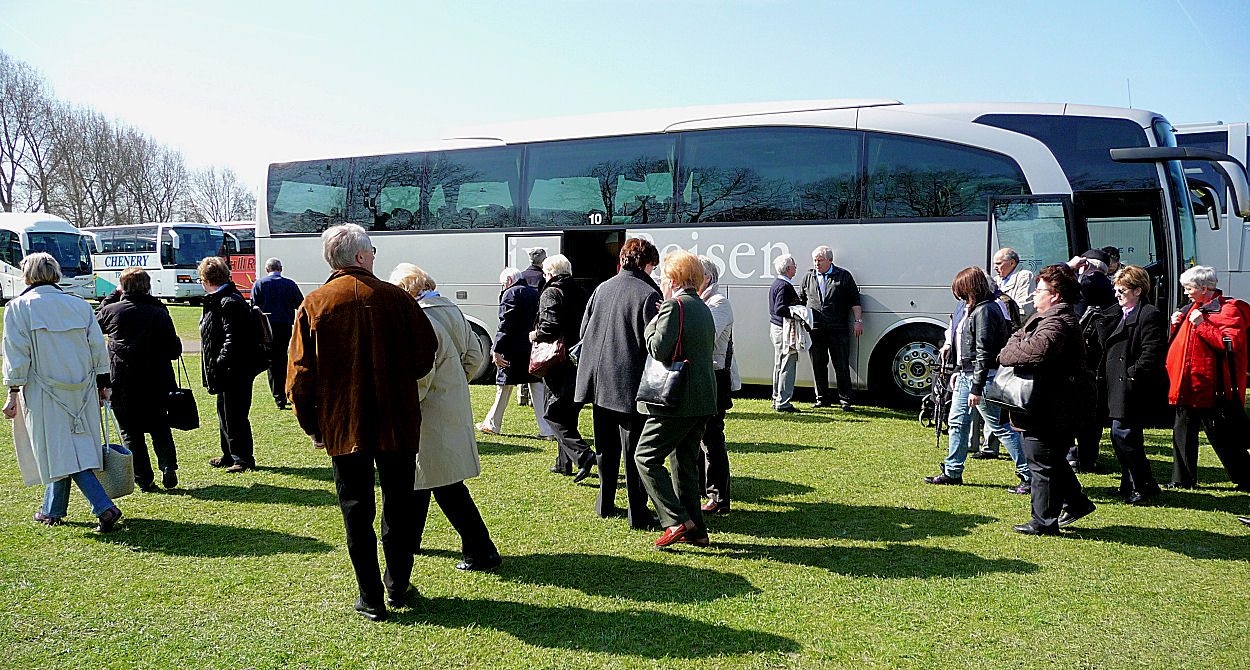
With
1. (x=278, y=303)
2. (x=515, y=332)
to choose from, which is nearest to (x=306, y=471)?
(x=515, y=332)

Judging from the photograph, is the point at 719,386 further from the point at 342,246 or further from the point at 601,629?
the point at 342,246

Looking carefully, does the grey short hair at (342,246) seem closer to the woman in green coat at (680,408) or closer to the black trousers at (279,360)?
the woman in green coat at (680,408)

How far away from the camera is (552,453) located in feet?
25.8

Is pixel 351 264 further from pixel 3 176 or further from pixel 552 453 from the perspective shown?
pixel 3 176

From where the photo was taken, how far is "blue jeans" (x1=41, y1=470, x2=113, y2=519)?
5.38 m

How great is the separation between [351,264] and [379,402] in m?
0.65

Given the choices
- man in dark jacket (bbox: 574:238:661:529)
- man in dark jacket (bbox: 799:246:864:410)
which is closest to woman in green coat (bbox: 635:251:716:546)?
man in dark jacket (bbox: 574:238:661:529)

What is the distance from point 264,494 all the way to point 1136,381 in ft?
21.1

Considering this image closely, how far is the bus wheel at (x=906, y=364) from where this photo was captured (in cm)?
1028

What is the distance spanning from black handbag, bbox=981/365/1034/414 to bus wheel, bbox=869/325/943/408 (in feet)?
16.3

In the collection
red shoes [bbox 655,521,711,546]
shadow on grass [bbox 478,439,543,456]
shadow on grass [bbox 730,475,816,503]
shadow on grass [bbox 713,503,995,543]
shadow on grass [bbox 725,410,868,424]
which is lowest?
shadow on grass [bbox 478,439,543,456]

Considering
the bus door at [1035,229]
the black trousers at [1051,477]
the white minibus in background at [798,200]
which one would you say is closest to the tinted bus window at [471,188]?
the white minibus in background at [798,200]

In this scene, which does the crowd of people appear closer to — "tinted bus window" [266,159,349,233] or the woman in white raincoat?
the woman in white raincoat

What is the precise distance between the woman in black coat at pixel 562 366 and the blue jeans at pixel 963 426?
9.24 ft
